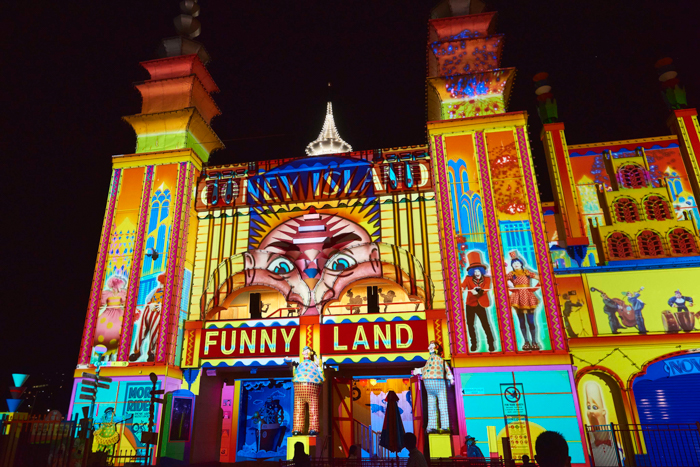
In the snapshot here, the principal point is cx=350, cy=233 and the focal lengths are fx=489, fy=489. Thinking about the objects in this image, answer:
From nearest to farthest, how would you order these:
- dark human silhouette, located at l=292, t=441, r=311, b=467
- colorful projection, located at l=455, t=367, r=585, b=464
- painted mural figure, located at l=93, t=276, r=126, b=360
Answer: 1. dark human silhouette, located at l=292, t=441, r=311, b=467
2. colorful projection, located at l=455, t=367, r=585, b=464
3. painted mural figure, located at l=93, t=276, r=126, b=360

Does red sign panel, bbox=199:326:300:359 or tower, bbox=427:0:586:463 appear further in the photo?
red sign panel, bbox=199:326:300:359

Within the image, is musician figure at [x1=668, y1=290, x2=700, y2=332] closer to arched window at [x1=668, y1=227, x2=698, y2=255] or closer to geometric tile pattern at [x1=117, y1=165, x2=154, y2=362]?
arched window at [x1=668, y1=227, x2=698, y2=255]

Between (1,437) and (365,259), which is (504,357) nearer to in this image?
(365,259)

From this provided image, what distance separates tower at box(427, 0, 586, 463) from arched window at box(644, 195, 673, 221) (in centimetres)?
457

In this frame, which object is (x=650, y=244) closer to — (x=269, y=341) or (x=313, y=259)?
(x=313, y=259)

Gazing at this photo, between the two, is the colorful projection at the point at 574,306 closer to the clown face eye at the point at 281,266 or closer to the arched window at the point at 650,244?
the arched window at the point at 650,244

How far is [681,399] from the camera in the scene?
1557 centimetres

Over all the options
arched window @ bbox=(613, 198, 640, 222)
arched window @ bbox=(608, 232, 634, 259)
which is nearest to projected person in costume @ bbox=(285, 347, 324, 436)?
arched window @ bbox=(608, 232, 634, 259)

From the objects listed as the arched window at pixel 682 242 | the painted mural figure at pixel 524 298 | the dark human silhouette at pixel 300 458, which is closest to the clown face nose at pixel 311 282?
the painted mural figure at pixel 524 298

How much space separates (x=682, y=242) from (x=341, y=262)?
11.5 m

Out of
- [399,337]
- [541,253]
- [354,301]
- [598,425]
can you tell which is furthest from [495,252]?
[598,425]

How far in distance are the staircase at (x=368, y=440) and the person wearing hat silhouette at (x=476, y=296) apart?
5992mm

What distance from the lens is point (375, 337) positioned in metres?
15.4

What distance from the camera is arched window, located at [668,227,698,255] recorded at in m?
16.4
